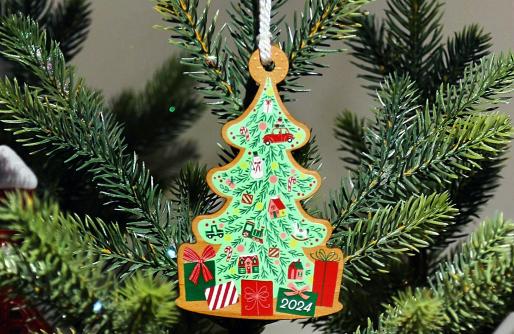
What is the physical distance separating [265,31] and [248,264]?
6.3 inches

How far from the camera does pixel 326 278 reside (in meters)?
0.44

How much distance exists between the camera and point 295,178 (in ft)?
1.47

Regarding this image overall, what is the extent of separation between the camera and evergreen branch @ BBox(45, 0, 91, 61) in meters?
0.65

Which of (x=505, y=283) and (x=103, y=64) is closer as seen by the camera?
(x=505, y=283)

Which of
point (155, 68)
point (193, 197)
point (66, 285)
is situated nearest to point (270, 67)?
point (193, 197)

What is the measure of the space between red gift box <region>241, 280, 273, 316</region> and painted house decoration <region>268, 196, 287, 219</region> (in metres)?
0.04

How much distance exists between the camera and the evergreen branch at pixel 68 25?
647 mm

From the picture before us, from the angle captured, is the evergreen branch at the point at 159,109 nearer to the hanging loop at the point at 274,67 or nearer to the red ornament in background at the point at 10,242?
the red ornament in background at the point at 10,242

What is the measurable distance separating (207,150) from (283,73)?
0.34 metres

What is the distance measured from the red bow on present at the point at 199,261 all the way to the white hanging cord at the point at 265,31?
0.14m

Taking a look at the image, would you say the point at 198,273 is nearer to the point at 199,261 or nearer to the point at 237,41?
the point at 199,261

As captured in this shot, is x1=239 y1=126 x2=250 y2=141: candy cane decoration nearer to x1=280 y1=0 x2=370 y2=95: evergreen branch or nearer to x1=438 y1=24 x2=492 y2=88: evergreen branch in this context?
x1=280 y1=0 x2=370 y2=95: evergreen branch

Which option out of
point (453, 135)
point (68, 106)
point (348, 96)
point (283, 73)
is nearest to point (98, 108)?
point (68, 106)

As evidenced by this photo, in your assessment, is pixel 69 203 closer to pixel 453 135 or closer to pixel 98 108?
pixel 98 108
